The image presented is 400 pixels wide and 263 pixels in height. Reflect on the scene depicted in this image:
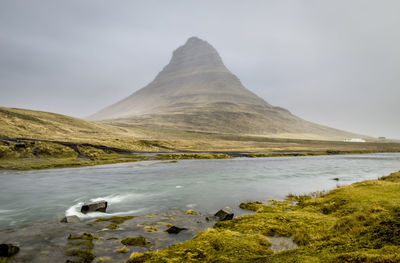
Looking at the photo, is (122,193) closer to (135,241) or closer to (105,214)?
(105,214)

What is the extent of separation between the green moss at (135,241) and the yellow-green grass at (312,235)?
2202 millimetres

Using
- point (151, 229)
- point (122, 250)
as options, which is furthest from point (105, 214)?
point (122, 250)

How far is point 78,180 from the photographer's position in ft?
128

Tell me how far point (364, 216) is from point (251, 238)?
6148mm

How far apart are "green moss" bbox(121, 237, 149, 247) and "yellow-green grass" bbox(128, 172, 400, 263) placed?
2.20 meters

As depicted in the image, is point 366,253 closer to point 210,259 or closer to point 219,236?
point 210,259

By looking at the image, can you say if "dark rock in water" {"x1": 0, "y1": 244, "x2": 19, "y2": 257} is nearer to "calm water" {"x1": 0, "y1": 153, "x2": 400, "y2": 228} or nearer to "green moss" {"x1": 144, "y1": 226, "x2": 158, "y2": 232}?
"green moss" {"x1": 144, "y1": 226, "x2": 158, "y2": 232}

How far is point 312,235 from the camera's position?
13.6 m

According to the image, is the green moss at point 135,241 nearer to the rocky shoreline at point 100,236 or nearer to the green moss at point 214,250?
the rocky shoreline at point 100,236

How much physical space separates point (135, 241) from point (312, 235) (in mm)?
10611

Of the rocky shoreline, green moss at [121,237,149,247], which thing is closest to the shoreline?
the rocky shoreline

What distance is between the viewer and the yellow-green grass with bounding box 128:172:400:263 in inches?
295

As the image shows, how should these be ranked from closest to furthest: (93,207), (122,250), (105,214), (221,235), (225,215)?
(122,250) < (221,235) < (225,215) < (105,214) < (93,207)

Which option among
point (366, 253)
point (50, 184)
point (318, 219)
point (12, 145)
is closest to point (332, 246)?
point (366, 253)
